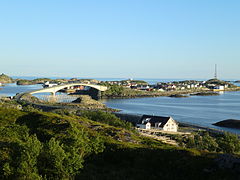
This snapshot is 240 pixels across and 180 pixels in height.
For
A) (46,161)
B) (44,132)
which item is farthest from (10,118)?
(46,161)

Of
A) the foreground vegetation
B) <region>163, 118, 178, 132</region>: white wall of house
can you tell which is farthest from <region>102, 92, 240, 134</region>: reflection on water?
→ the foreground vegetation

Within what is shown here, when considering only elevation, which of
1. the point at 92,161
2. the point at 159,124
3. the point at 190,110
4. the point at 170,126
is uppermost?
the point at 92,161

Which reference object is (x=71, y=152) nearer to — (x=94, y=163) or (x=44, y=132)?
(x=94, y=163)

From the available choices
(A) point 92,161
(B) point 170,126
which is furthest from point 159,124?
(A) point 92,161

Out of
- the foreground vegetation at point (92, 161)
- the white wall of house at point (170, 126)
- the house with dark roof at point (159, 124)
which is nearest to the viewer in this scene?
the foreground vegetation at point (92, 161)

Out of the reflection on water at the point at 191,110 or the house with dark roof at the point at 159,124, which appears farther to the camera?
the reflection on water at the point at 191,110

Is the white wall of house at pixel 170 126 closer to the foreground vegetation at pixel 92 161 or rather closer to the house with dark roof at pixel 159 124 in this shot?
the house with dark roof at pixel 159 124

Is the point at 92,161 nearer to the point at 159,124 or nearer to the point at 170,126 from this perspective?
the point at 159,124

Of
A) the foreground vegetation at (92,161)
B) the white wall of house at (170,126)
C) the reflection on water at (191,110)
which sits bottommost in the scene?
the reflection on water at (191,110)

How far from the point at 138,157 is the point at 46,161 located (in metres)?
5.90

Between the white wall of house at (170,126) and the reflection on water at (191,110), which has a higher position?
the white wall of house at (170,126)

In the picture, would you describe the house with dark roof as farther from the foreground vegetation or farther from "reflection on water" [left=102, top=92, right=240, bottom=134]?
the foreground vegetation

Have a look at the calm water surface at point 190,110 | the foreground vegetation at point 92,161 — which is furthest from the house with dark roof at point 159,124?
the foreground vegetation at point 92,161

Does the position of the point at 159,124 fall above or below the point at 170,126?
above
